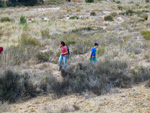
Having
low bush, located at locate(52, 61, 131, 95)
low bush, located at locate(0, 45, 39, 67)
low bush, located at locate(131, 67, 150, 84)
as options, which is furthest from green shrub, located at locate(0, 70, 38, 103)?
low bush, located at locate(131, 67, 150, 84)

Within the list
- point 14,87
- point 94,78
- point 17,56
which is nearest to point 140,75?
point 94,78

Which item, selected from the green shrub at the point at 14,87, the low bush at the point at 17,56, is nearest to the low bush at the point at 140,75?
the green shrub at the point at 14,87

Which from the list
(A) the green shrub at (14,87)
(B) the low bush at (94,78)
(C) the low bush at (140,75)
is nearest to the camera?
(A) the green shrub at (14,87)

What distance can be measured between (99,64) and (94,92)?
73.6 inches

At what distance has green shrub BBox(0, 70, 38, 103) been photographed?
217 inches

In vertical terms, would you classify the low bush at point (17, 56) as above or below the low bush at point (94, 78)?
above

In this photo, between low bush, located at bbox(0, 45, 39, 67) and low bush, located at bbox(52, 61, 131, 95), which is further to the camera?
low bush, located at bbox(0, 45, 39, 67)

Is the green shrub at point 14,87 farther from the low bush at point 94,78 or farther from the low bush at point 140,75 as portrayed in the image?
the low bush at point 140,75

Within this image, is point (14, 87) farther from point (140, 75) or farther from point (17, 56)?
point (140, 75)

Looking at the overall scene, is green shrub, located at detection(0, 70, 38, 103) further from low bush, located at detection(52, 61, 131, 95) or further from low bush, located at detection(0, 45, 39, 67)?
low bush, located at detection(0, 45, 39, 67)

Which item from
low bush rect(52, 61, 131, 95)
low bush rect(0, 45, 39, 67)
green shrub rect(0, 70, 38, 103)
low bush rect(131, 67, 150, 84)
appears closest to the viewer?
green shrub rect(0, 70, 38, 103)

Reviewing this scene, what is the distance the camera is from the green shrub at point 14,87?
551 centimetres

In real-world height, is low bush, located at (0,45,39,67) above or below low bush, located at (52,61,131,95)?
above

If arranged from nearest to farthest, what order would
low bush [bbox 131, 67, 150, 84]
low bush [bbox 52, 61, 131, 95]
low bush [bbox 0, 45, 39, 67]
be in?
low bush [bbox 52, 61, 131, 95] → low bush [bbox 131, 67, 150, 84] → low bush [bbox 0, 45, 39, 67]
